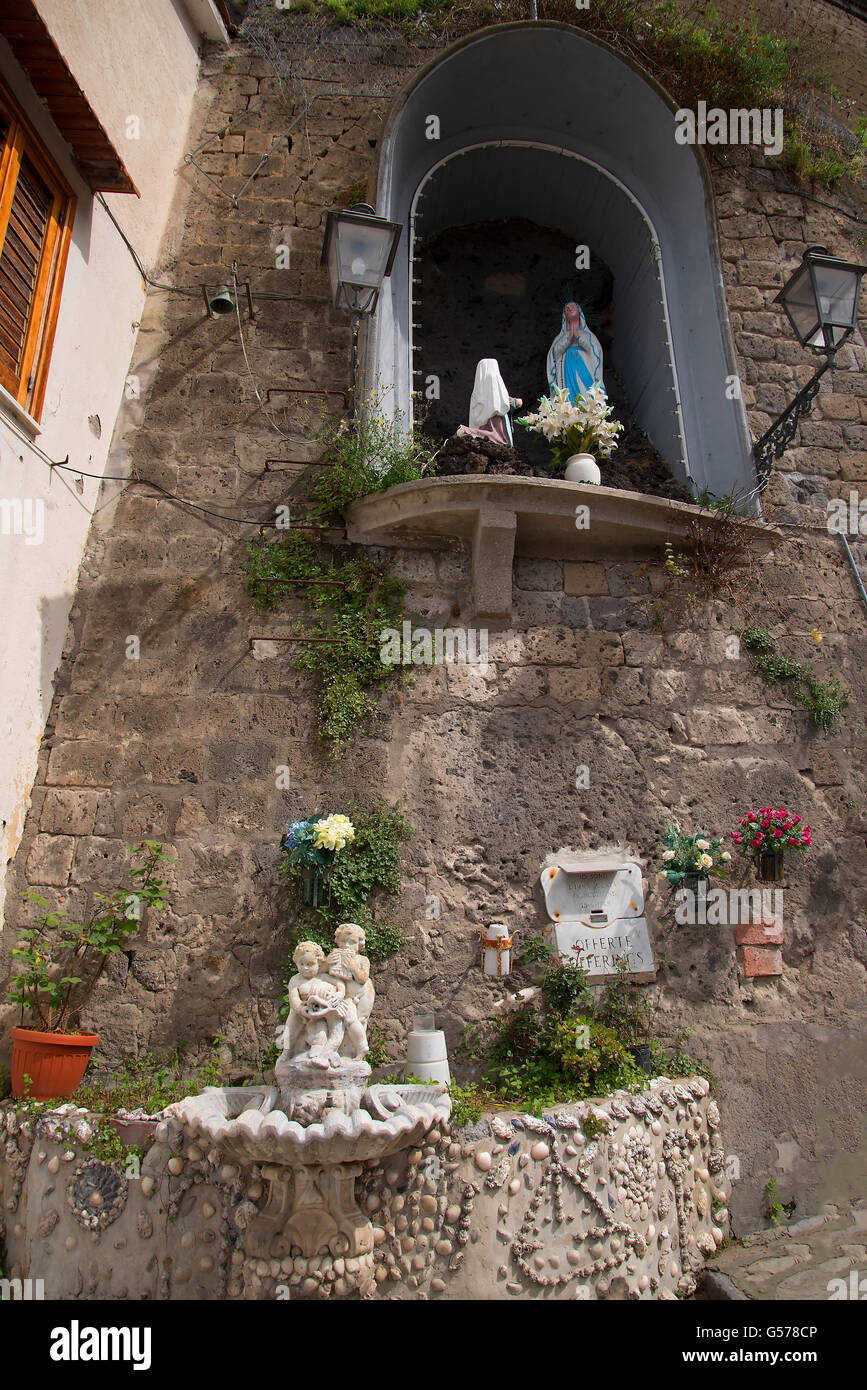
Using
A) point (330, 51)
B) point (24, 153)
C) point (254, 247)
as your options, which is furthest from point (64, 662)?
point (330, 51)

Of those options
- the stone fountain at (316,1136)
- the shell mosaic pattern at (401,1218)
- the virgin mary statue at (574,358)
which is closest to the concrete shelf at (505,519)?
the virgin mary statue at (574,358)

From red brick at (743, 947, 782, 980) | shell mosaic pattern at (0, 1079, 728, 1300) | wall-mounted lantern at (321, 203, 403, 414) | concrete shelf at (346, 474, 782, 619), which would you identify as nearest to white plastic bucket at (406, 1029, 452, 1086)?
shell mosaic pattern at (0, 1079, 728, 1300)

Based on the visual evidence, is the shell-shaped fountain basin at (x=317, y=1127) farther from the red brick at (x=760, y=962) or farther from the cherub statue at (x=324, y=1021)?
the red brick at (x=760, y=962)

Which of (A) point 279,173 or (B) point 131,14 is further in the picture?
(A) point 279,173

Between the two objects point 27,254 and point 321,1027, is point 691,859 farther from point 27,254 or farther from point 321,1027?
point 27,254

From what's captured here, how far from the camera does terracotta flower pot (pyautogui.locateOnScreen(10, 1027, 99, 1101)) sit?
398cm

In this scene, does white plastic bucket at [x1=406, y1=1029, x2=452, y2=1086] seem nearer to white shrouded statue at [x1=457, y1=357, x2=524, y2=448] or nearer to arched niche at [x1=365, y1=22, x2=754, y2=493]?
white shrouded statue at [x1=457, y1=357, x2=524, y2=448]

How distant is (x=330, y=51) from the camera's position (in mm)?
7203

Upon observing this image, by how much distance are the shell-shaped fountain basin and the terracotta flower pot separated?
2.17ft

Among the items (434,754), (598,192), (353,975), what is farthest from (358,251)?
(353,975)

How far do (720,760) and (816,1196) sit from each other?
228cm

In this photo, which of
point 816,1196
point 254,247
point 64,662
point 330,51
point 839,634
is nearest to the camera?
point 816,1196

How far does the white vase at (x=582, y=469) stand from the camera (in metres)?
5.67

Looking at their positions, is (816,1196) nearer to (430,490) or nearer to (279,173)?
(430,490)
